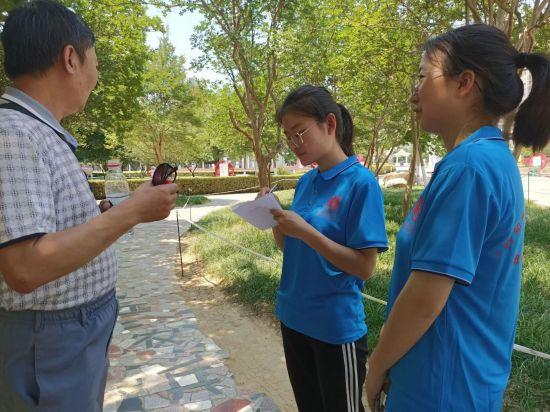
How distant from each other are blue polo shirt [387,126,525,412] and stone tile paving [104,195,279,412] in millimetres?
2053

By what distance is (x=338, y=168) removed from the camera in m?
1.78

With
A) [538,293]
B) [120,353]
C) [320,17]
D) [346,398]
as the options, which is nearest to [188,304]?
[120,353]

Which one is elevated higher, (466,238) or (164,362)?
(466,238)

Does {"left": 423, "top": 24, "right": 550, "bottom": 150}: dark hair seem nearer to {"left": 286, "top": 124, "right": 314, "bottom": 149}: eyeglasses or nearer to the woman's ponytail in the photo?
the woman's ponytail

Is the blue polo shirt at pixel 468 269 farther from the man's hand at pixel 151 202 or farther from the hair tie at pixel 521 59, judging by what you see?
the man's hand at pixel 151 202

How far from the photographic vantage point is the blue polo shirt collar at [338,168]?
177cm

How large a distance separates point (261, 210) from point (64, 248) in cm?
83

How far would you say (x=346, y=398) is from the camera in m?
1.64

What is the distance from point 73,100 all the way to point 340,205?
42.3 inches

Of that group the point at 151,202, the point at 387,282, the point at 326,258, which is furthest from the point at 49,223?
the point at 387,282

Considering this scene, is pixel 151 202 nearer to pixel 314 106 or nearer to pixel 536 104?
pixel 314 106

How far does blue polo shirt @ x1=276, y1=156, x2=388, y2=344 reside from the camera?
1.62 m

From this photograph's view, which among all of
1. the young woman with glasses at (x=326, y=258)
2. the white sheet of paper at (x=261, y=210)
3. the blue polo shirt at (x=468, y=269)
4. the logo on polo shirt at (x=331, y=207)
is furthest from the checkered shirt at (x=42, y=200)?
the blue polo shirt at (x=468, y=269)

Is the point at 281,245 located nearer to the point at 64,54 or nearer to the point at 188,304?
the point at 64,54
